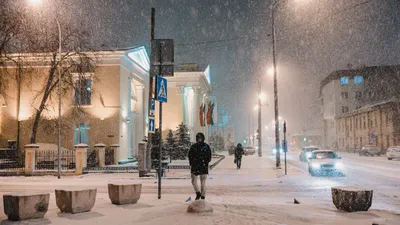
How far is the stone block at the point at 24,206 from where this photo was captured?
8.41 metres

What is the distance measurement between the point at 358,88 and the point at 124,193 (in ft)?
301

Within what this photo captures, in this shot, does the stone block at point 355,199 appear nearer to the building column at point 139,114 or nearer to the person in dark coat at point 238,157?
the person in dark coat at point 238,157

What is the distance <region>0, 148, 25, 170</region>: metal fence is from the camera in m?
28.2

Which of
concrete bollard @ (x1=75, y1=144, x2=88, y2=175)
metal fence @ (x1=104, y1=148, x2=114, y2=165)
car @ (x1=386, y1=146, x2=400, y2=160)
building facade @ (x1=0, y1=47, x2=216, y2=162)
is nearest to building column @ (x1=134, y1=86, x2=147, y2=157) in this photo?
building facade @ (x1=0, y1=47, x2=216, y2=162)

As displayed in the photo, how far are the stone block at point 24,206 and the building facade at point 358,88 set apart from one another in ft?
285

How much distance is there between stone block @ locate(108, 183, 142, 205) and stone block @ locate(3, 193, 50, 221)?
202cm

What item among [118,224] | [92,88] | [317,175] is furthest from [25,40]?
[118,224]

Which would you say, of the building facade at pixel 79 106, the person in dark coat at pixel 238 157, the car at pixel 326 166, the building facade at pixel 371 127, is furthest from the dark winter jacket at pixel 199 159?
the building facade at pixel 371 127

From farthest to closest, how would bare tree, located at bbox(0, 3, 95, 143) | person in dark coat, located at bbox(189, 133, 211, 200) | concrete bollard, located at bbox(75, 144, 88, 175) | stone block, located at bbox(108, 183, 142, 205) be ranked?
bare tree, located at bbox(0, 3, 95, 143) → concrete bollard, located at bbox(75, 144, 88, 175) → person in dark coat, located at bbox(189, 133, 211, 200) → stone block, located at bbox(108, 183, 142, 205)

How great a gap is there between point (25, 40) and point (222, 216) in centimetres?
2386

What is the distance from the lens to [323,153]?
85.4 feet

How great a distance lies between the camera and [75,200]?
9.20 meters

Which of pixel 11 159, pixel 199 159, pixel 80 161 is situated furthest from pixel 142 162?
pixel 11 159

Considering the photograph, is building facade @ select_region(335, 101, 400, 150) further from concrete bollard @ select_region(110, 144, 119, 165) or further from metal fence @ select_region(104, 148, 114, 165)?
metal fence @ select_region(104, 148, 114, 165)
